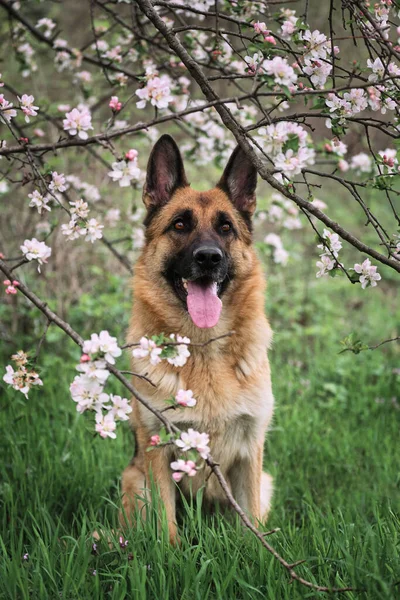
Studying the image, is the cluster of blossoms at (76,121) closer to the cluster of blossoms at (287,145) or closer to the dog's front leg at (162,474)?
the cluster of blossoms at (287,145)

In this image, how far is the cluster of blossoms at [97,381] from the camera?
6.04 feet

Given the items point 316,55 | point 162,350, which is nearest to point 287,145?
point 316,55

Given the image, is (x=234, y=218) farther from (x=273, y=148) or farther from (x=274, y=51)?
(x=274, y=51)

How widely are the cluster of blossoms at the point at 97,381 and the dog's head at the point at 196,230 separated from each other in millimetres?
1134

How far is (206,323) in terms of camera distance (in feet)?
9.87

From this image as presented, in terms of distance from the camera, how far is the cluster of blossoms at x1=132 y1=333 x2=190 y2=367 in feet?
6.38

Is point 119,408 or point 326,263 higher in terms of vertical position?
point 326,263

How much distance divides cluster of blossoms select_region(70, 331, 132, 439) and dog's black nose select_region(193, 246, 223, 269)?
117cm

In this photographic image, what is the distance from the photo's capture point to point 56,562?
96.1 inches

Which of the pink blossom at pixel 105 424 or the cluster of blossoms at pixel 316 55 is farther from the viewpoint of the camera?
the cluster of blossoms at pixel 316 55

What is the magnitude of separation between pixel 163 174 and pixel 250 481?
184cm

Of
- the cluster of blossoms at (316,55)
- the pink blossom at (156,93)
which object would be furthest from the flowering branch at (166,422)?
the cluster of blossoms at (316,55)

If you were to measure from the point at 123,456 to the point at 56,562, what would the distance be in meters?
1.44

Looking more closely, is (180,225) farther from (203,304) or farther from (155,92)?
(155,92)
